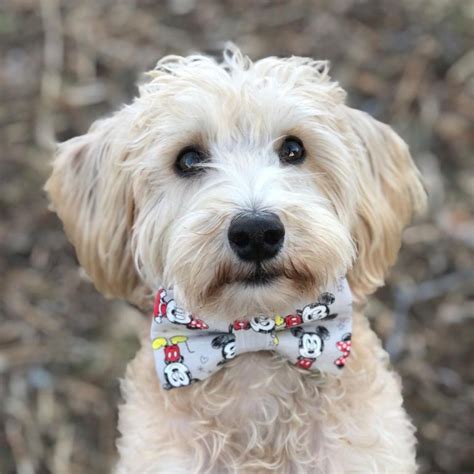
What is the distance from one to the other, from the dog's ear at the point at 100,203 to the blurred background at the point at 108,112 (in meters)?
1.21

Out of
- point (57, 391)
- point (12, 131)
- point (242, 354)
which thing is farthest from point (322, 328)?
point (12, 131)

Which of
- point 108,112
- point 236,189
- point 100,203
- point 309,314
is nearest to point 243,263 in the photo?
point 236,189

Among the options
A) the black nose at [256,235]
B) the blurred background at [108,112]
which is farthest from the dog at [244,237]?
the blurred background at [108,112]

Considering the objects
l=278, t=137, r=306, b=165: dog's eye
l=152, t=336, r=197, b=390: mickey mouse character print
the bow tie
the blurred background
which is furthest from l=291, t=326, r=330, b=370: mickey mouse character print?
the blurred background

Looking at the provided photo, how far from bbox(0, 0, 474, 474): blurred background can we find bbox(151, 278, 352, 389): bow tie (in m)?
1.34

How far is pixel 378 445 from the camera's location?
7.20 feet

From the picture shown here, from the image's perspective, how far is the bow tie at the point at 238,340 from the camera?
2.08m

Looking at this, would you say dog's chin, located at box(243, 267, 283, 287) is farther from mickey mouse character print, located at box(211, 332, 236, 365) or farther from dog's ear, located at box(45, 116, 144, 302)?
dog's ear, located at box(45, 116, 144, 302)

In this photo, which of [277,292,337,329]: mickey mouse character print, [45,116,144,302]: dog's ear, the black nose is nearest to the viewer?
the black nose

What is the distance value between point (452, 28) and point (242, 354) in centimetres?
270

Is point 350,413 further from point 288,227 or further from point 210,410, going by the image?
point 288,227

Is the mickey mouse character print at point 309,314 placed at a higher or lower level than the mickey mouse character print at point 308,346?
higher

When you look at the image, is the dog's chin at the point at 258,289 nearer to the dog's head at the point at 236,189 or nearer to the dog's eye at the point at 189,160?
the dog's head at the point at 236,189

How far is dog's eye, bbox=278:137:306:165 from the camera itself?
210 cm
